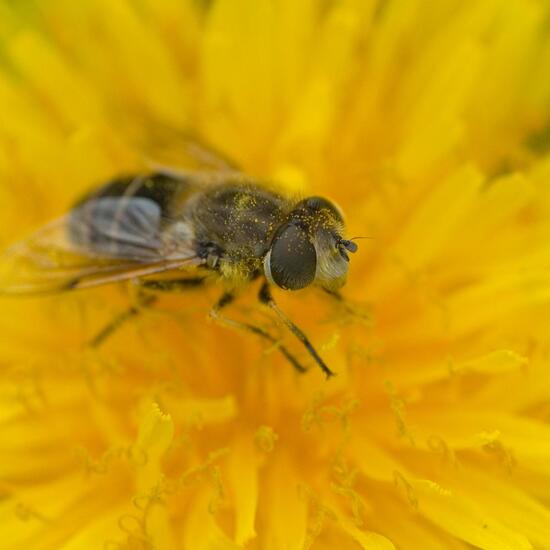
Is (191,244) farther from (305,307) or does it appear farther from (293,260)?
(305,307)

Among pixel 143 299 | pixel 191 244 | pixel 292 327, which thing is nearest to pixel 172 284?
pixel 143 299

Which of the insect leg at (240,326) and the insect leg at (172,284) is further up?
the insect leg at (240,326)

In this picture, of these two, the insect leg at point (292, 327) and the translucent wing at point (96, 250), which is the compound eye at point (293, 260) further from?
the translucent wing at point (96, 250)

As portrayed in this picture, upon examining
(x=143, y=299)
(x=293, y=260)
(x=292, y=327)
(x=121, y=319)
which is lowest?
(x=121, y=319)

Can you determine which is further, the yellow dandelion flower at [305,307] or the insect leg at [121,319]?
the insect leg at [121,319]

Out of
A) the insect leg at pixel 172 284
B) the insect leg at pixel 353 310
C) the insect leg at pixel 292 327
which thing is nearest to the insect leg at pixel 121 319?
the insect leg at pixel 172 284

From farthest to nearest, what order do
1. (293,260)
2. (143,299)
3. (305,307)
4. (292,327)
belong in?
(305,307) → (143,299) → (292,327) → (293,260)
